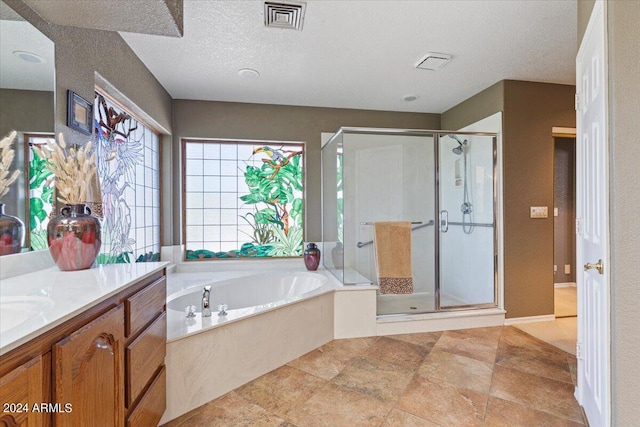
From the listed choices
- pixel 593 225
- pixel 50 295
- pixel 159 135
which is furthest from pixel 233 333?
pixel 159 135

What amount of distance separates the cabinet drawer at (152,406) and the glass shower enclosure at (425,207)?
1.65 m

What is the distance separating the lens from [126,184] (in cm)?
249

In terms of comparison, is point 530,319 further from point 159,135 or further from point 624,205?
point 159,135

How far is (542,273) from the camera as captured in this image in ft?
9.76

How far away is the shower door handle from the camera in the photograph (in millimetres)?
3073

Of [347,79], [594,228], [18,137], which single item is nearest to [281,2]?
[347,79]

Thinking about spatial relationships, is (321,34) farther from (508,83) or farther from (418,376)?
(418,376)

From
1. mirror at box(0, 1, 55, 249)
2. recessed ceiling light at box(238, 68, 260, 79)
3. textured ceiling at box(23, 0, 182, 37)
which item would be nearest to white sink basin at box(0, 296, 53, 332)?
mirror at box(0, 1, 55, 249)

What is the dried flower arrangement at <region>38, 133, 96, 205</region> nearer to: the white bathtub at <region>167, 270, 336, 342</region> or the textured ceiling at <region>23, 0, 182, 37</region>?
the textured ceiling at <region>23, 0, 182, 37</region>

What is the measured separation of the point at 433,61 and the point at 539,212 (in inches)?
71.0

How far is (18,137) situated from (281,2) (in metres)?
1.48

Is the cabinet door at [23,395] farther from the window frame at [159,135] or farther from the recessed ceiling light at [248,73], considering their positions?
the recessed ceiling light at [248,73]

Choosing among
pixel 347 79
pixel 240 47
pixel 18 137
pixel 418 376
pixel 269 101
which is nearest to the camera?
pixel 18 137

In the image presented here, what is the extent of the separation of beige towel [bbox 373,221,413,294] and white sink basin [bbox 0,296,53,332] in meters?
2.36
